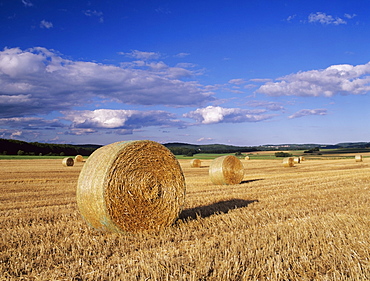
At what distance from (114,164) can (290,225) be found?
336 cm

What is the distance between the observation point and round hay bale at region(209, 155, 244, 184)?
14469mm

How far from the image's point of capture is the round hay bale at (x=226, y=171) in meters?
14.5

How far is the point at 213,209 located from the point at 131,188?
94.6 inches

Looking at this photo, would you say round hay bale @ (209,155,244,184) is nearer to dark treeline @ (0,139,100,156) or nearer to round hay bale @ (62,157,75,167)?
round hay bale @ (62,157,75,167)

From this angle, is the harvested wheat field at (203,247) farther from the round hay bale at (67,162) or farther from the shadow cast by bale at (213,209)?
the round hay bale at (67,162)

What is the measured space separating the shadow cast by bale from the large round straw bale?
0.70 m

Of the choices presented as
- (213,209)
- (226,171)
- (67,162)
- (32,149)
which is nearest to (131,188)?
(213,209)

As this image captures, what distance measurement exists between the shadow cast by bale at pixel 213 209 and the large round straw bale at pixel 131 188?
70 centimetres

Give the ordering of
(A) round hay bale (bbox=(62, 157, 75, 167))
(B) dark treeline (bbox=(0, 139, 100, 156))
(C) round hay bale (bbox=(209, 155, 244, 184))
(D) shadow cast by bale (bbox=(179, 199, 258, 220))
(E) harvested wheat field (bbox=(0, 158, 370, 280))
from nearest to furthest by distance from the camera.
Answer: (E) harvested wheat field (bbox=(0, 158, 370, 280)), (D) shadow cast by bale (bbox=(179, 199, 258, 220)), (C) round hay bale (bbox=(209, 155, 244, 184)), (A) round hay bale (bbox=(62, 157, 75, 167)), (B) dark treeline (bbox=(0, 139, 100, 156))

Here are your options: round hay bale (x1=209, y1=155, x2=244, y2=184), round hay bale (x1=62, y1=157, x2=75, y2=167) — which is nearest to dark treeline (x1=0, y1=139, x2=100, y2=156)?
round hay bale (x1=62, y1=157, x2=75, y2=167)

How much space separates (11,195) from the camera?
11242 millimetres

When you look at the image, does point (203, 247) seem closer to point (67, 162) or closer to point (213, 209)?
point (213, 209)

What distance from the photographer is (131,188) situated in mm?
6223

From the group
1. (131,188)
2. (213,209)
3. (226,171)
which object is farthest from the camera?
(226,171)
